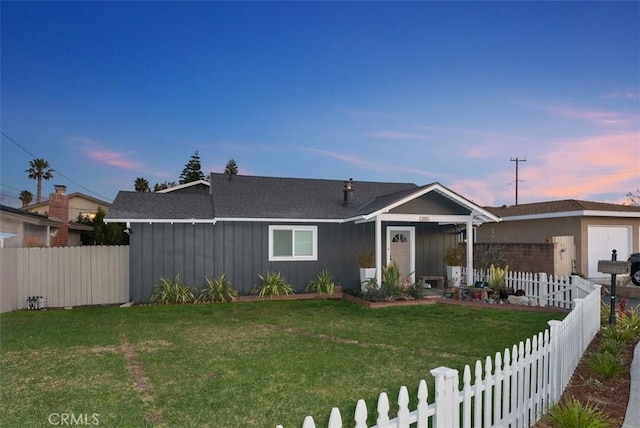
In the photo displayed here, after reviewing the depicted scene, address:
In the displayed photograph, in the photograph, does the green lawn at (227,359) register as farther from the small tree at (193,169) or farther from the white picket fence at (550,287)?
the small tree at (193,169)

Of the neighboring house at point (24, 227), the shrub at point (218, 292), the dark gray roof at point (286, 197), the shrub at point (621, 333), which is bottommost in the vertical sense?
the shrub at point (218, 292)

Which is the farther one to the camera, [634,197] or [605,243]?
[634,197]

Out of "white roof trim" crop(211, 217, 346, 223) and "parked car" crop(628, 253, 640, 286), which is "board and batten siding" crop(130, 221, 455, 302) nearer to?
"white roof trim" crop(211, 217, 346, 223)

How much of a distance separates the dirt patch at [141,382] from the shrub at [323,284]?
7.30 metres

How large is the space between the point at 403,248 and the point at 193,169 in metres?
42.3

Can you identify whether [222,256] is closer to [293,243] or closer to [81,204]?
[293,243]

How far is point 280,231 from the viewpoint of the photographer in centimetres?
1408

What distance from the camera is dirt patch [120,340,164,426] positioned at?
4.07 metres

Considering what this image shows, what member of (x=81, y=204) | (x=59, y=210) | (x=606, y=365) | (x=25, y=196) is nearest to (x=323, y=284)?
(x=606, y=365)

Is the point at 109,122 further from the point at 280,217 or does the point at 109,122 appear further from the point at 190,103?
the point at 280,217

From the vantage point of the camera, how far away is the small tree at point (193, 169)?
5125 centimetres

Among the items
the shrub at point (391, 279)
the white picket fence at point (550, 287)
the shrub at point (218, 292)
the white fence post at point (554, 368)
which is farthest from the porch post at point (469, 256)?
the white fence post at point (554, 368)

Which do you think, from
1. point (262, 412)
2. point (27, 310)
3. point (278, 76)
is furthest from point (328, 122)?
point (262, 412)

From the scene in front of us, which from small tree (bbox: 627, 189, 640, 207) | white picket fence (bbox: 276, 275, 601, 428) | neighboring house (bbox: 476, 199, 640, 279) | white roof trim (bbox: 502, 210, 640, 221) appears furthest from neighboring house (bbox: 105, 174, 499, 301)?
small tree (bbox: 627, 189, 640, 207)
